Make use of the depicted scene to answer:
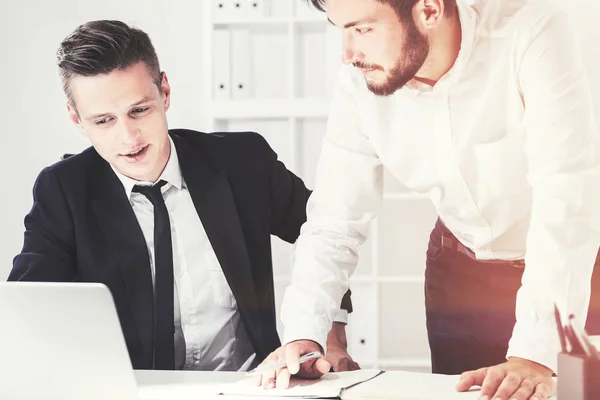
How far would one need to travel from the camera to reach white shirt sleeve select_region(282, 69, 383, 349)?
159 centimetres

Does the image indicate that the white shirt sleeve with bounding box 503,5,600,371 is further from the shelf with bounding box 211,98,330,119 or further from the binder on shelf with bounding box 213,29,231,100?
the binder on shelf with bounding box 213,29,231,100

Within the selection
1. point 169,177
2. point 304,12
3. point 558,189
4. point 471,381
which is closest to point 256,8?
point 304,12

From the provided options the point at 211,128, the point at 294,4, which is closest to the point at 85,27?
the point at 211,128

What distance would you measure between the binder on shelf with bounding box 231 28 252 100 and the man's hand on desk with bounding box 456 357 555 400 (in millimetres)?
1484

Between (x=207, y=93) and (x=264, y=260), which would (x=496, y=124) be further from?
(x=207, y=93)

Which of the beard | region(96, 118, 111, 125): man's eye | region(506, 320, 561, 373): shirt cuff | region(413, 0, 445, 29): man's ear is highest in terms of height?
region(413, 0, 445, 29): man's ear

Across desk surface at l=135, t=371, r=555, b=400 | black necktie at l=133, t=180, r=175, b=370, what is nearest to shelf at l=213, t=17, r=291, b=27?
black necktie at l=133, t=180, r=175, b=370

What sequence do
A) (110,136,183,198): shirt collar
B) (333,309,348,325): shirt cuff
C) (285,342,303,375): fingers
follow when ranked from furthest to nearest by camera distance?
(110,136,183,198): shirt collar
(333,309,348,325): shirt cuff
(285,342,303,375): fingers

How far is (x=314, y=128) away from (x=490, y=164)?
0.91 meters

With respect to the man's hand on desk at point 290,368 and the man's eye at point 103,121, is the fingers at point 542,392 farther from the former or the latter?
the man's eye at point 103,121

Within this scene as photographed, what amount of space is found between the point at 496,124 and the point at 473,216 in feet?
0.71

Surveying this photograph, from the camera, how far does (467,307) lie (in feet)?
6.02

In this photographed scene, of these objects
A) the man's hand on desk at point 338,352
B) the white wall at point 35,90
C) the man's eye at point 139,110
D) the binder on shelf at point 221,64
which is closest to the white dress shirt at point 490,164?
the man's hand on desk at point 338,352

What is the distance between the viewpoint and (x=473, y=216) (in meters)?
1.71
